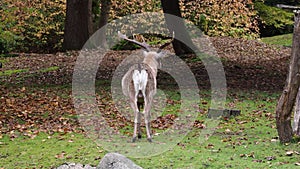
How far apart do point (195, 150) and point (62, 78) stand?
950cm

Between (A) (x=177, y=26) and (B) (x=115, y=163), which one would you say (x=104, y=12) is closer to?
(A) (x=177, y=26)

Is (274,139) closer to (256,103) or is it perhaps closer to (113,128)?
(113,128)

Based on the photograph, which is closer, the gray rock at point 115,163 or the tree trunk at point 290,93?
the gray rock at point 115,163

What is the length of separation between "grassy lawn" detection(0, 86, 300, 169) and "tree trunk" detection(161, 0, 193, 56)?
9685 millimetres

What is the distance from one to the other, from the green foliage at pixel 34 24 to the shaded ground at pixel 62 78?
3669mm

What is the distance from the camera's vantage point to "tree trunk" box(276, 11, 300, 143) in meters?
8.42

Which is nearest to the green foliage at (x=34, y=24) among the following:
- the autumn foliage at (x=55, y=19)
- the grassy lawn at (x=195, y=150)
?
the autumn foliage at (x=55, y=19)

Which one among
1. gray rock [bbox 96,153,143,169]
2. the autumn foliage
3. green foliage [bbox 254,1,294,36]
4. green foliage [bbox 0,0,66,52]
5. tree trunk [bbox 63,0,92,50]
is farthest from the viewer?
green foliage [bbox 254,1,294,36]

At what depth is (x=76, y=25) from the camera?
2300 cm

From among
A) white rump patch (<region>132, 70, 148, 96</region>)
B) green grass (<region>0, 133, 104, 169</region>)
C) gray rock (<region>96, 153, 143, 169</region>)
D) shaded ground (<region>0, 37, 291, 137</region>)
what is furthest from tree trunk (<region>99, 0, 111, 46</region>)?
gray rock (<region>96, 153, 143, 169</region>)

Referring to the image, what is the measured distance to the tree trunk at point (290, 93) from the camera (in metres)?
8.42

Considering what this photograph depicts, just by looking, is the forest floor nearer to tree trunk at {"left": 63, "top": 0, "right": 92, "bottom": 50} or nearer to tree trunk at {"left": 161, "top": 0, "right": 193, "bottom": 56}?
tree trunk at {"left": 161, "top": 0, "right": 193, "bottom": 56}

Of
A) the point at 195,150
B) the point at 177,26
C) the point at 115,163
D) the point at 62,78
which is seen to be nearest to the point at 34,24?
the point at 177,26

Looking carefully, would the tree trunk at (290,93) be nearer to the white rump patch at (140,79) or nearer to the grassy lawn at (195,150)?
the grassy lawn at (195,150)
